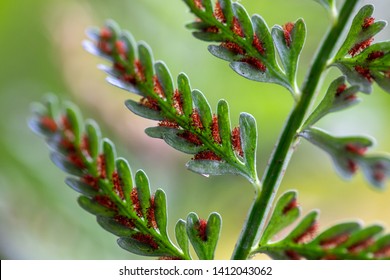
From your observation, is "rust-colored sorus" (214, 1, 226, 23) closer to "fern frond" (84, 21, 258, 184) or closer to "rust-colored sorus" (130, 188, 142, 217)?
"fern frond" (84, 21, 258, 184)

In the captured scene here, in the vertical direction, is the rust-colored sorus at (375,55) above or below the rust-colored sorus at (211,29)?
below

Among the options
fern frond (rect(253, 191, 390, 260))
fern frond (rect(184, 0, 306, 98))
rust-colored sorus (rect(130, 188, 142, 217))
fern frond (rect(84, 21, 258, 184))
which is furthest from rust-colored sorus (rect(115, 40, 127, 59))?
fern frond (rect(253, 191, 390, 260))

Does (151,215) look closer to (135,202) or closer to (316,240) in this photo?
(135,202)

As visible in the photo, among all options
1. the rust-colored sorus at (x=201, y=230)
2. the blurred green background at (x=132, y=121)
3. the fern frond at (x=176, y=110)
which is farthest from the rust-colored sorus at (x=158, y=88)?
the blurred green background at (x=132, y=121)

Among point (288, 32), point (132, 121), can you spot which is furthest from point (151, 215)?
point (132, 121)

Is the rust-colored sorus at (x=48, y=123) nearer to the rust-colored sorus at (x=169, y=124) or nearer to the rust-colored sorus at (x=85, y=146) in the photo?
the rust-colored sorus at (x=85, y=146)
